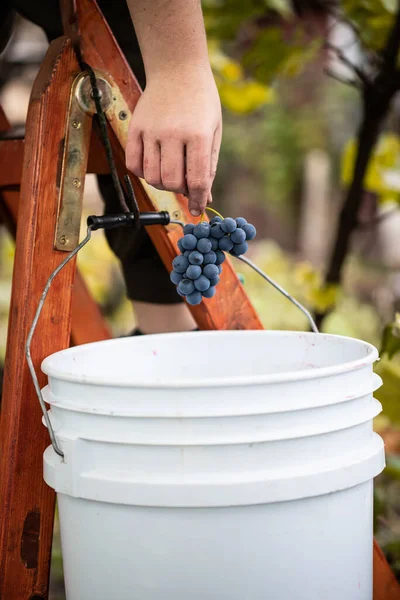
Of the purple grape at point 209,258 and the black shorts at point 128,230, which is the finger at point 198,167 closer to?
the purple grape at point 209,258

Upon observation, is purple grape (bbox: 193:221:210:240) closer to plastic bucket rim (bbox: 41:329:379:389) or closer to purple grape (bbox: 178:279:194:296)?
purple grape (bbox: 178:279:194:296)

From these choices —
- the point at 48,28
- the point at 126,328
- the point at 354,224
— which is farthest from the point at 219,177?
the point at 48,28

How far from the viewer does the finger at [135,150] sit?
1.08m

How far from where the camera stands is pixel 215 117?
1.07 m

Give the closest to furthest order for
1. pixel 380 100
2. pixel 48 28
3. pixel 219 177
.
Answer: pixel 48 28 < pixel 380 100 < pixel 219 177

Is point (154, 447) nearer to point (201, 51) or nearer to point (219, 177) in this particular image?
point (201, 51)

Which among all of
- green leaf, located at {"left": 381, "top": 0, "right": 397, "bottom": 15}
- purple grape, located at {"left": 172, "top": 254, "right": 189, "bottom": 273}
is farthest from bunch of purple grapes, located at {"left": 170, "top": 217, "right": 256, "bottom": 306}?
green leaf, located at {"left": 381, "top": 0, "right": 397, "bottom": 15}

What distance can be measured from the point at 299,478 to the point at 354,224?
154 cm

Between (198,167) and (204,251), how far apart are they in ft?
0.44

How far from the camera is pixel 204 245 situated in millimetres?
1113

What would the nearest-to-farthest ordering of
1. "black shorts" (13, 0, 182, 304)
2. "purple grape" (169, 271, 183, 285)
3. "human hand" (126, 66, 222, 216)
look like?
"human hand" (126, 66, 222, 216) < "purple grape" (169, 271, 183, 285) < "black shorts" (13, 0, 182, 304)

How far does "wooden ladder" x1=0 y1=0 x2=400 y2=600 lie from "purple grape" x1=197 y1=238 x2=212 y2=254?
8.4 inches

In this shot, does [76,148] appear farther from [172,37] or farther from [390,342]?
[390,342]

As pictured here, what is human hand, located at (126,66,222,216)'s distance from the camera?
104cm
